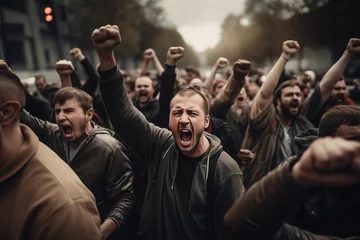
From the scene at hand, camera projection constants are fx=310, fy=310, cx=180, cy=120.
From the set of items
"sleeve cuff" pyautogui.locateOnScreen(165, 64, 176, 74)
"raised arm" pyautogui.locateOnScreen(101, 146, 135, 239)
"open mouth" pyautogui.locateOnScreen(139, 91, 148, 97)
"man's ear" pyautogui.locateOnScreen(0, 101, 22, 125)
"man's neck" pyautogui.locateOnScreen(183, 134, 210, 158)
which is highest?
"sleeve cuff" pyautogui.locateOnScreen(165, 64, 176, 74)

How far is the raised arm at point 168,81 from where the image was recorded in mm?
3111

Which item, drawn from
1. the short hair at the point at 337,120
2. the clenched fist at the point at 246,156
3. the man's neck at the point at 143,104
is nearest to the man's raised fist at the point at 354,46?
the short hair at the point at 337,120

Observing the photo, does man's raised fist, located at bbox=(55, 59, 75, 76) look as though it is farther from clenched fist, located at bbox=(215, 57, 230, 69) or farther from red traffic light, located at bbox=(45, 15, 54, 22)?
red traffic light, located at bbox=(45, 15, 54, 22)

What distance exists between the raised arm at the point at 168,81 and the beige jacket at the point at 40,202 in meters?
1.96

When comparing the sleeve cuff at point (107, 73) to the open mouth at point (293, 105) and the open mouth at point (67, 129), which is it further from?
the open mouth at point (293, 105)

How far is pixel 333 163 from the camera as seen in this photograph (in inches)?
37.2

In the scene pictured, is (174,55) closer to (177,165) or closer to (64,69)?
(64,69)

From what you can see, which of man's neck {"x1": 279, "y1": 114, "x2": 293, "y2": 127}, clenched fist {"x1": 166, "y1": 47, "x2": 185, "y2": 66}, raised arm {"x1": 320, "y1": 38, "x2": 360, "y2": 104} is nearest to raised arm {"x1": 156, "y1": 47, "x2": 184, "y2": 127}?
clenched fist {"x1": 166, "y1": 47, "x2": 185, "y2": 66}

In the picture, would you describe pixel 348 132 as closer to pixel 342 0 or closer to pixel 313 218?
pixel 313 218

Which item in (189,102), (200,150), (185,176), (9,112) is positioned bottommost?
(185,176)

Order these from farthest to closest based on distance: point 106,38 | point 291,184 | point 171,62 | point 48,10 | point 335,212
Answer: point 48,10 → point 171,62 → point 106,38 → point 335,212 → point 291,184

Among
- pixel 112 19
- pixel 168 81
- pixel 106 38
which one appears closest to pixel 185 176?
pixel 106 38

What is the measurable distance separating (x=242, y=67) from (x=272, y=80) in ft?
1.60

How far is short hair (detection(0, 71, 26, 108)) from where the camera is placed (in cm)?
146
